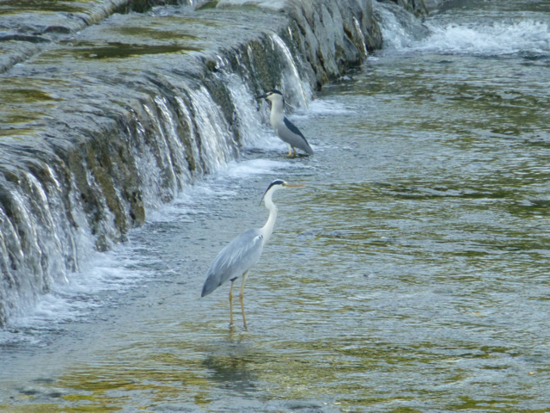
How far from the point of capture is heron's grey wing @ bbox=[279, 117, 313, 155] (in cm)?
1063

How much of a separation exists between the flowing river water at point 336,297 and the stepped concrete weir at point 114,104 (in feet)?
0.82

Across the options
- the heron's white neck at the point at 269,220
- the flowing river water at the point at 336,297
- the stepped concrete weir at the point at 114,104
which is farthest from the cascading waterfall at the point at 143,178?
the heron's white neck at the point at 269,220

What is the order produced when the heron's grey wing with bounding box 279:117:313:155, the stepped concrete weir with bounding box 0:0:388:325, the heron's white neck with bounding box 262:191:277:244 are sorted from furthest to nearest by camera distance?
1. the heron's grey wing with bounding box 279:117:313:155
2. the stepped concrete weir with bounding box 0:0:388:325
3. the heron's white neck with bounding box 262:191:277:244

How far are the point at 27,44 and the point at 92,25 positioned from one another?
2.21m

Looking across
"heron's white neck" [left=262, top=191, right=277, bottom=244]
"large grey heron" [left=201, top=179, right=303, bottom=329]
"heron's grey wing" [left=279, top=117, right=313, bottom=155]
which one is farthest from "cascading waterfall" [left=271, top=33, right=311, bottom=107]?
"large grey heron" [left=201, top=179, right=303, bottom=329]

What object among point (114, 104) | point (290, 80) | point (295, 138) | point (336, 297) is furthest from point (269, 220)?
point (290, 80)

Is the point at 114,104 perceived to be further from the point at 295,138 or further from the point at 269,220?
the point at 269,220

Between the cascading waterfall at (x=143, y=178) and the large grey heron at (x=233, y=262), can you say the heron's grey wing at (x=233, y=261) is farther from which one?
the cascading waterfall at (x=143, y=178)

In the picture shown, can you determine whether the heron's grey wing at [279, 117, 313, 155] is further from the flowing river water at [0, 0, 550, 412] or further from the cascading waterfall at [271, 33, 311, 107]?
the cascading waterfall at [271, 33, 311, 107]

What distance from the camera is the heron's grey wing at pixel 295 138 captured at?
34.9 feet

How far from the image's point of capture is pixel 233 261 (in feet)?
19.8

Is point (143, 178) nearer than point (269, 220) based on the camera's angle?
No

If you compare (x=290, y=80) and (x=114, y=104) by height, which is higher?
(x=114, y=104)

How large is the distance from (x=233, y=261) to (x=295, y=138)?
4.79 meters
